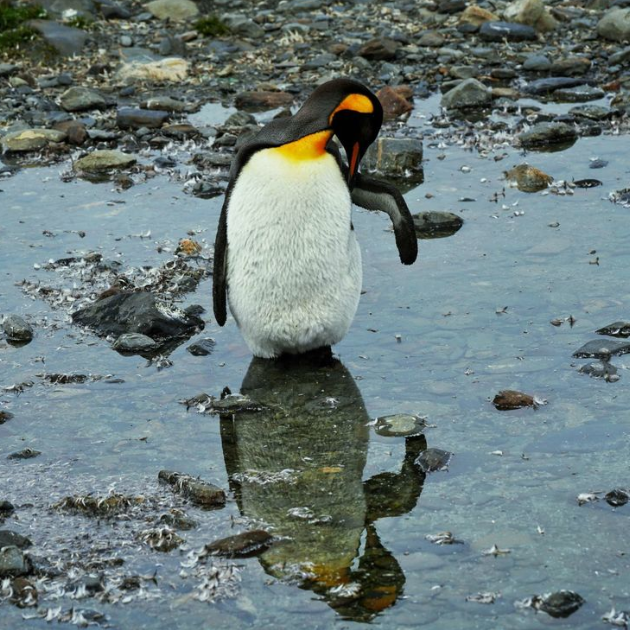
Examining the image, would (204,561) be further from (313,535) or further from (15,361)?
(15,361)

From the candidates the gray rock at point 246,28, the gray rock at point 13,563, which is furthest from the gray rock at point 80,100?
the gray rock at point 13,563

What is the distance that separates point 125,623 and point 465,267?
421cm

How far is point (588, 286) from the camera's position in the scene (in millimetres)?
7148

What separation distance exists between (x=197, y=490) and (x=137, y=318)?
7.13 feet

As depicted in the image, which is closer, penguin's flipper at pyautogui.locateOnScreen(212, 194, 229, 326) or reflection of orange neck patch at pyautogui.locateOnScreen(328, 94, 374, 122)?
reflection of orange neck patch at pyautogui.locateOnScreen(328, 94, 374, 122)

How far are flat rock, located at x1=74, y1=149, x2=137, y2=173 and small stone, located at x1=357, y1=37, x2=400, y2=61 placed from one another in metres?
4.23

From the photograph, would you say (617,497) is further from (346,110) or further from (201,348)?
(201,348)

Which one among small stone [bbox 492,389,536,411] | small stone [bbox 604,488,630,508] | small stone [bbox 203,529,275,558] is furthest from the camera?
small stone [bbox 492,389,536,411]

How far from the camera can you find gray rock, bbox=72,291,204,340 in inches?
268

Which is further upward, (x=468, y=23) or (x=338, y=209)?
(x=338, y=209)

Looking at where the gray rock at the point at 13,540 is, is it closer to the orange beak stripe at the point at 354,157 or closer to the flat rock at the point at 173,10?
the orange beak stripe at the point at 354,157

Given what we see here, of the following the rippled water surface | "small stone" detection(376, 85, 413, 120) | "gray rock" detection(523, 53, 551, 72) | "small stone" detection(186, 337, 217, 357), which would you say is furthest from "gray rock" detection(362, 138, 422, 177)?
"small stone" detection(186, 337, 217, 357)

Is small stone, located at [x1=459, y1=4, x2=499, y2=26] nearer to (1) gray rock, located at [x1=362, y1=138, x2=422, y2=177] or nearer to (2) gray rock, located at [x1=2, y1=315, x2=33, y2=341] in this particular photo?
(1) gray rock, located at [x1=362, y1=138, x2=422, y2=177]

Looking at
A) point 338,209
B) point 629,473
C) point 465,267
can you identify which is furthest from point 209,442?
point 465,267
